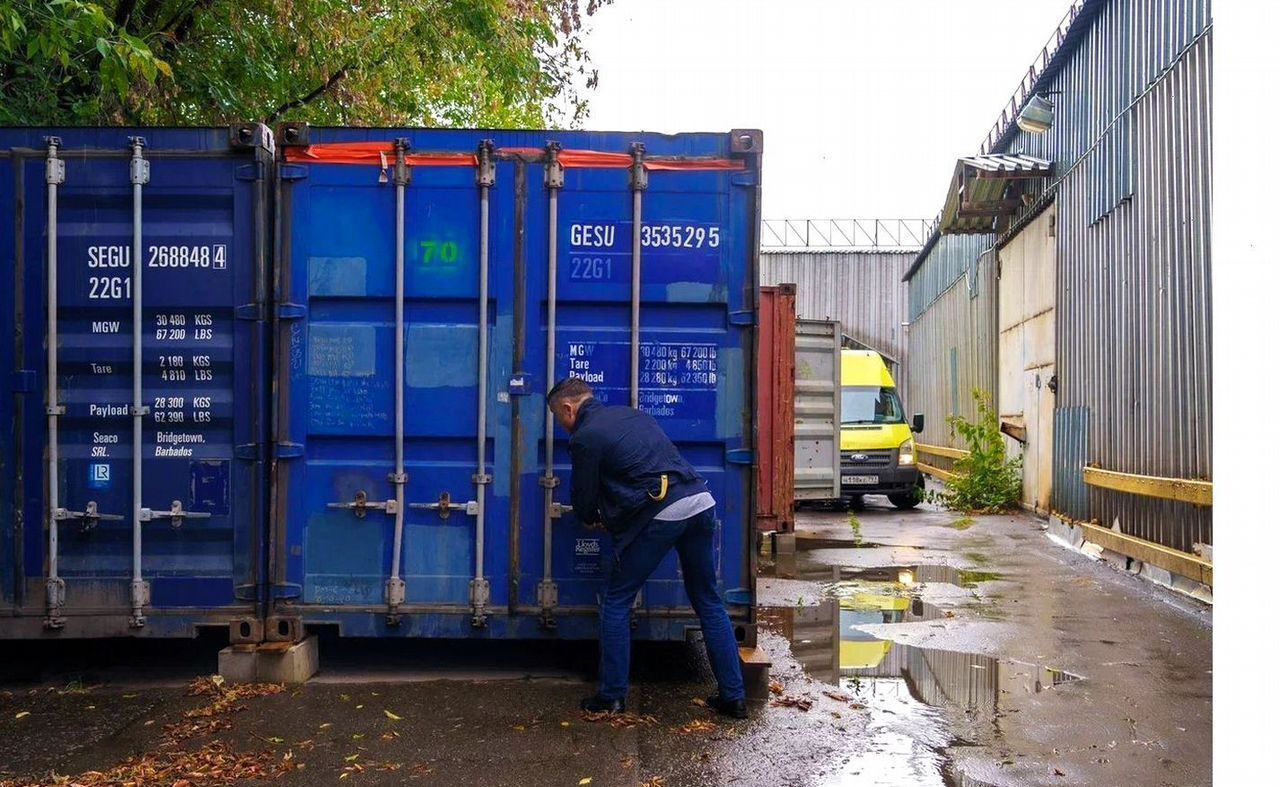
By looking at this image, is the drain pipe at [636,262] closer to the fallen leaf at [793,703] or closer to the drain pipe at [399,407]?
the drain pipe at [399,407]

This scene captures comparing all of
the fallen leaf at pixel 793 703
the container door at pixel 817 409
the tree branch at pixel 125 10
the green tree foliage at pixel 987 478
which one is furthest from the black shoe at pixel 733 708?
the green tree foliage at pixel 987 478

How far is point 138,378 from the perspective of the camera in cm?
638

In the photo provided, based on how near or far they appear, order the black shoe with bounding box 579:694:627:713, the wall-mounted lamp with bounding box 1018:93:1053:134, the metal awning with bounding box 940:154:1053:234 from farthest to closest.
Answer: the metal awning with bounding box 940:154:1053:234 < the wall-mounted lamp with bounding box 1018:93:1053:134 < the black shoe with bounding box 579:694:627:713

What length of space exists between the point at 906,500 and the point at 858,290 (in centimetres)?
1934

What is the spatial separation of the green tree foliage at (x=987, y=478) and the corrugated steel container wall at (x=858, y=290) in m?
17.7

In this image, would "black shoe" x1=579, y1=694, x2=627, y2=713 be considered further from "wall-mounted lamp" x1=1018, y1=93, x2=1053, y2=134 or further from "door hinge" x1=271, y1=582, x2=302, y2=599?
"wall-mounted lamp" x1=1018, y1=93, x2=1053, y2=134

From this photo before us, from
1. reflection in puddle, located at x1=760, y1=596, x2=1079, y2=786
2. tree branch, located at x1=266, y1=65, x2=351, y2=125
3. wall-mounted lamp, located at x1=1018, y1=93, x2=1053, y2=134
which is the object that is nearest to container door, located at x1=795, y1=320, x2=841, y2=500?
wall-mounted lamp, located at x1=1018, y1=93, x2=1053, y2=134

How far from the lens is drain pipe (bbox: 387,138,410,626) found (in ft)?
21.0

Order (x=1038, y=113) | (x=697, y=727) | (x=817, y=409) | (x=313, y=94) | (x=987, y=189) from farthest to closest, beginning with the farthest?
(x=987, y=189) < (x=1038, y=113) < (x=817, y=409) < (x=313, y=94) < (x=697, y=727)

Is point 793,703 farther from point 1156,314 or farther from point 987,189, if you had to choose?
point 987,189

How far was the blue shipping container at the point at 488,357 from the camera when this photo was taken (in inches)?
254

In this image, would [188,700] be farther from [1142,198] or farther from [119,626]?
[1142,198]

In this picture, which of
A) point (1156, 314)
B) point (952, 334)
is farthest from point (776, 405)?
point (952, 334)

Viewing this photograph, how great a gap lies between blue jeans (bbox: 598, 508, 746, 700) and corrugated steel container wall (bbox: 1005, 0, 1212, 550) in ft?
17.5
